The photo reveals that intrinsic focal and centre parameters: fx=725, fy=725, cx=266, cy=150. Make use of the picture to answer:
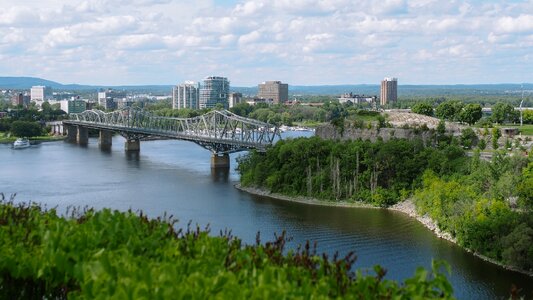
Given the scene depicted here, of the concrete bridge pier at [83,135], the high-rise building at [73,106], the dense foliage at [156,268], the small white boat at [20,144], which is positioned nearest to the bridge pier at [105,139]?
the concrete bridge pier at [83,135]

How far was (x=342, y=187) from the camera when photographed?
2619cm

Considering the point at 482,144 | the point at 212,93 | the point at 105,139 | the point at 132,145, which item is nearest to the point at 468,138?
the point at 482,144

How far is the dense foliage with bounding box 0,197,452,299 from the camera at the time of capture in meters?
4.62

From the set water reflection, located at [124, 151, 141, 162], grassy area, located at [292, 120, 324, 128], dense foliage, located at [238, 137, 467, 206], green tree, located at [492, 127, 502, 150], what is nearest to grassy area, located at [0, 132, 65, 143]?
water reflection, located at [124, 151, 141, 162]

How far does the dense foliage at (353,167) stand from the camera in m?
25.2

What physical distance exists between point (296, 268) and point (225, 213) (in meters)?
18.1

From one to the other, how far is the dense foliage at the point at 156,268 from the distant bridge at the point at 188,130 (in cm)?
2719

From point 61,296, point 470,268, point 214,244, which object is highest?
point 214,244

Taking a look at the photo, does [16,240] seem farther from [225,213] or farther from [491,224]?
[225,213]

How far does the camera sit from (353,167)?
87.1 feet

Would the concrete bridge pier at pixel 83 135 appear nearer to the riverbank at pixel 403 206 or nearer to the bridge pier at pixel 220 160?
the bridge pier at pixel 220 160

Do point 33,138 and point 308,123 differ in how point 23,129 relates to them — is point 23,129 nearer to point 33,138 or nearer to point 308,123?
point 33,138

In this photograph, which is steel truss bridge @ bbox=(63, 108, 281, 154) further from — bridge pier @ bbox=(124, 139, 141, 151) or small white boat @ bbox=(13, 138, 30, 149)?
small white boat @ bbox=(13, 138, 30, 149)

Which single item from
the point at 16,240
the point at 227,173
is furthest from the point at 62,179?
the point at 16,240
